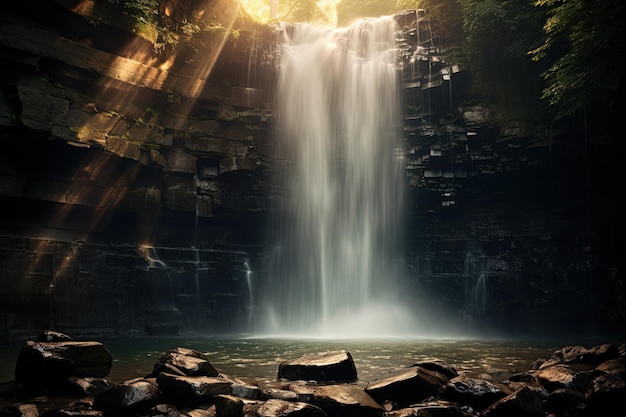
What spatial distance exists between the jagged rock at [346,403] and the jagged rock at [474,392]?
1148mm

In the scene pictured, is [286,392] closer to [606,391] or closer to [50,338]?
[606,391]

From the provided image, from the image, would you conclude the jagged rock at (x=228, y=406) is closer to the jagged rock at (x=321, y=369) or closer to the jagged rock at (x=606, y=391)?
the jagged rock at (x=321, y=369)

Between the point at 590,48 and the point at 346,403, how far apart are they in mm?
16228

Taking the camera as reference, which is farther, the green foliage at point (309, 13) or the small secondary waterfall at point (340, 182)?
the green foliage at point (309, 13)

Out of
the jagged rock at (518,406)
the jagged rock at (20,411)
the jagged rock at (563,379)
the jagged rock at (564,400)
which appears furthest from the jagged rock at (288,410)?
the jagged rock at (563,379)

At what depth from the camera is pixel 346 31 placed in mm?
26500

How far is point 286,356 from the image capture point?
1289 centimetres

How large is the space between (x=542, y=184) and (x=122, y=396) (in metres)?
23.0

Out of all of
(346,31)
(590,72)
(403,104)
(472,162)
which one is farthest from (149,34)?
(590,72)

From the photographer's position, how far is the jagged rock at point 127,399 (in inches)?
251

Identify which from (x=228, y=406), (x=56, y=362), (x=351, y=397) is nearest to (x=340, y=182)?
(x=56, y=362)

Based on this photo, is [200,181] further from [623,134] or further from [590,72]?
[623,134]

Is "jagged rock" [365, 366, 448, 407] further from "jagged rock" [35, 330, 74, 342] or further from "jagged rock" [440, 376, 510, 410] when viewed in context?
"jagged rock" [35, 330, 74, 342]

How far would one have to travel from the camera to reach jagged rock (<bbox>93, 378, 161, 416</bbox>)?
20.9ft
